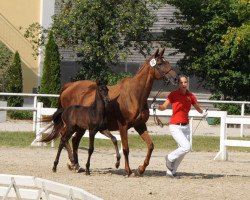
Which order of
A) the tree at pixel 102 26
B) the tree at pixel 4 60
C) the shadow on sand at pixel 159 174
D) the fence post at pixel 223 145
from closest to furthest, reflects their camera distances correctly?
the shadow on sand at pixel 159 174
the fence post at pixel 223 145
the tree at pixel 102 26
the tree at pixel 4 60

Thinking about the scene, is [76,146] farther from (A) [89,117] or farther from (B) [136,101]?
(B) [136,101]

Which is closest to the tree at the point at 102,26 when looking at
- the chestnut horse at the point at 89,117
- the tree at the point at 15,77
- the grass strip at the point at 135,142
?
the tree at the point at 15,77

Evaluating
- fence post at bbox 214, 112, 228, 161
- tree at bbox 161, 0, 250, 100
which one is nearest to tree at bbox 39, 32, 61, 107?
tree at bbox 161, 0, 250, 100

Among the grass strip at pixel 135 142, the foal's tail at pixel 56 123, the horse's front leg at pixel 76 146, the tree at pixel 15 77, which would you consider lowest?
the tree at pixel 15 77

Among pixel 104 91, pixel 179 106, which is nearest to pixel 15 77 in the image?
pixel 104 91

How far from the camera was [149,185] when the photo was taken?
48.2 ft

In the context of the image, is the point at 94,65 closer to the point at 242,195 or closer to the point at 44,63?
the point at 44,63

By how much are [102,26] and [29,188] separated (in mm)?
26024

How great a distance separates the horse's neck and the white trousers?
29.4 inches

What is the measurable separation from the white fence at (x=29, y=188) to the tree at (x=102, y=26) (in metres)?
24.9

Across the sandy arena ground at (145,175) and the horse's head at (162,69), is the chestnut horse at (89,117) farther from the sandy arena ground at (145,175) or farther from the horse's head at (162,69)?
the horse's head at (162,69)

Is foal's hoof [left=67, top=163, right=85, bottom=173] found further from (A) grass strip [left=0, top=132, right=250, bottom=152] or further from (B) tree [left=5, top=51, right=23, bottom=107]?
(B) tree [left=5, top=51, right=23, bottom=107]

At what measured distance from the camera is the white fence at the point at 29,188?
10402mm

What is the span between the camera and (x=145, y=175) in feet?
54.0
